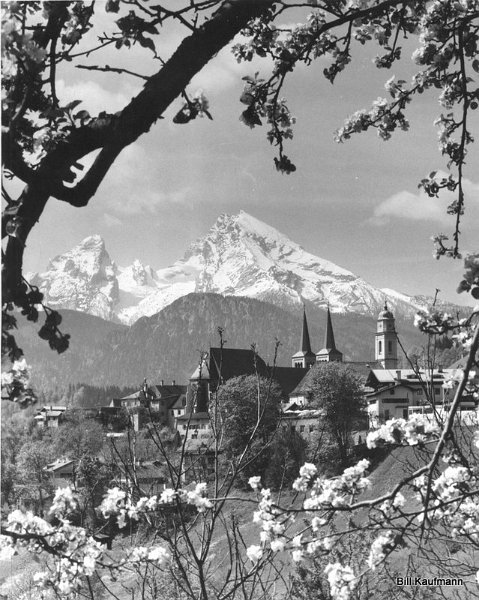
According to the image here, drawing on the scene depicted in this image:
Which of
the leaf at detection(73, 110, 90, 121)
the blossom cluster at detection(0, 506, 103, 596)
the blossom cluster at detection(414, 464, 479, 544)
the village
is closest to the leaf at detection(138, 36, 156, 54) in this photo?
the leaf at detection(73, 110, 90, 121)

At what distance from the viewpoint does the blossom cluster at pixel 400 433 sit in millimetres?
2342

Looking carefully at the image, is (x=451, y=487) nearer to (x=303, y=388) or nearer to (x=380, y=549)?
(x=380, y=549)

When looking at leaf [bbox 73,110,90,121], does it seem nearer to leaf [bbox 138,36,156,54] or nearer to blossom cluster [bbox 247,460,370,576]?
leaf [bbox 138,36,156,54]

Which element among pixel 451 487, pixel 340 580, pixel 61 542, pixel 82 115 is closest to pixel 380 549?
pixel 340 580

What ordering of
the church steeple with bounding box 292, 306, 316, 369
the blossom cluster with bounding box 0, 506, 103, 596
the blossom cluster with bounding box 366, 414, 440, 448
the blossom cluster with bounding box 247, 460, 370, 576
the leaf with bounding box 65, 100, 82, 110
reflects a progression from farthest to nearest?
the church steeple with bounding box 292, 306, 316, 369 → the blossom cluster with bounding box 366, 414, 440, 448 → the blossom cluster with bounding box 247, 460, 370, 576 → the blossom cluster with bounding box 0, 506, 103, 596 → the leaf with bounding box 65, 100, 82, 110

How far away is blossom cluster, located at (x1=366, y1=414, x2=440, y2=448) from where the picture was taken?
7.68 ft

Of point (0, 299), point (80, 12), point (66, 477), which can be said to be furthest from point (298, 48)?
point (66, 477)

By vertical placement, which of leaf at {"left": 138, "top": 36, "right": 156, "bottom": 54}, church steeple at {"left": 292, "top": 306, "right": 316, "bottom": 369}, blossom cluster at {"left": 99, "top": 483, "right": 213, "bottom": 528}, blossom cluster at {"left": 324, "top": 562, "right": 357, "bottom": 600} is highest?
church steeple at {"left": 292, "top": 306, "right": 316, "bottom": 369}

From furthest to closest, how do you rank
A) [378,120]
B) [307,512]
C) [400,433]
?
1. [378,120]
2. [400,433]
3. [307,512]

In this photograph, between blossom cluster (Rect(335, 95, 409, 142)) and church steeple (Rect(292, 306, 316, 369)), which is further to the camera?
church steeple (Rect(292, 306, 316, 369))

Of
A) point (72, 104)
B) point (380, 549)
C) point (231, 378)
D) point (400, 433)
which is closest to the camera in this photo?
point (72, 104)

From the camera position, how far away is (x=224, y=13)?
2264mm

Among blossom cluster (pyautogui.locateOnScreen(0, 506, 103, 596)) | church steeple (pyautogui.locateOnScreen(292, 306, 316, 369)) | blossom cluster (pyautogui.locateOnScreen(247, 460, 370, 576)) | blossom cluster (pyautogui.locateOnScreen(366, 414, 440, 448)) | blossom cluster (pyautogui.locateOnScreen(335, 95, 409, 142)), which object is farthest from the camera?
church steeple (pyautogui.locateOnScreen(292, 306, 316, 369))

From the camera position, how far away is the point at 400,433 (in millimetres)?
2383
